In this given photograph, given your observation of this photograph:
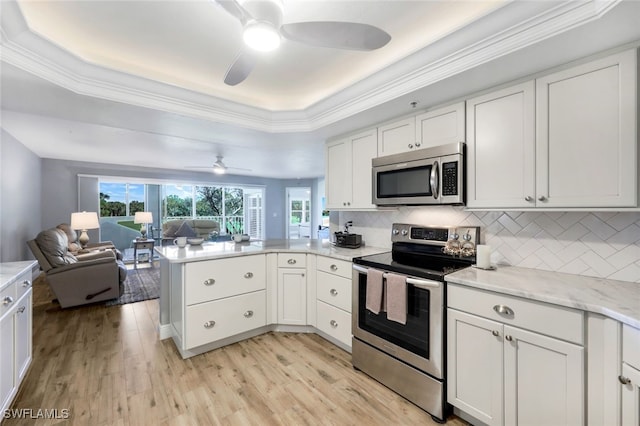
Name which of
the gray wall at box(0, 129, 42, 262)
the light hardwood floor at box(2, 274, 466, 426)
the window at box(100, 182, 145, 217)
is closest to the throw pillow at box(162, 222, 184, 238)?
the window at box(100, 182, 145, 217)

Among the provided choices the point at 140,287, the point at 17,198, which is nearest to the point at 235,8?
the point at 140,287

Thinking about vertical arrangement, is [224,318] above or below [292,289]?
below

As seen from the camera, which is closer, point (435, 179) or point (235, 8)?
point (235, 8)

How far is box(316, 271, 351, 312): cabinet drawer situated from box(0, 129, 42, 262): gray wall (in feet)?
Answer: 13.8

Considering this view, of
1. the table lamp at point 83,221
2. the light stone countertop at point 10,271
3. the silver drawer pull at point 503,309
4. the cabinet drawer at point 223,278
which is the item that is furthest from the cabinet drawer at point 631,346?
the table lamp at point 83,221

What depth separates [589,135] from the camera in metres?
1.47

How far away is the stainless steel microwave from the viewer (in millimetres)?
1960

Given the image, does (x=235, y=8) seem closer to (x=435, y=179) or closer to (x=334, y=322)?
(x=435, y=179)

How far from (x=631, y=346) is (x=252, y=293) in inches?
101

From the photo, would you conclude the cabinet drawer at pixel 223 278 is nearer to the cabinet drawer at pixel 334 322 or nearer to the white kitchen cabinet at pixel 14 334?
the cabinet drawer at pixel 334 322

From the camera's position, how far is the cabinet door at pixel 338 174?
2.91 m

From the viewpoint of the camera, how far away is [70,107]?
2.26 m

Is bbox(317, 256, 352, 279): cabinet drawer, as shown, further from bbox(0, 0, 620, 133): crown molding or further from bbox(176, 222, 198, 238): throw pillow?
bbox(176, 222, 198, 238): throw pillow

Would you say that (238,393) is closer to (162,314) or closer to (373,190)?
(162,314)
